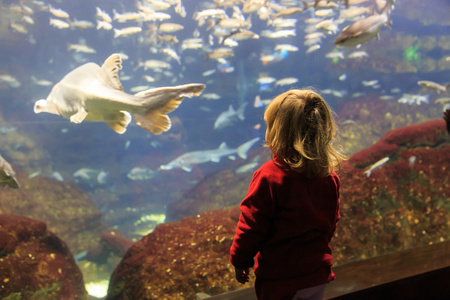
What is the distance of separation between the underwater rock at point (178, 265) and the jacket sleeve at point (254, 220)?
1833 mm

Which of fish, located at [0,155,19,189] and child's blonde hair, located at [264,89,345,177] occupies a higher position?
child's blonde hair, located at [264,89,345,177]

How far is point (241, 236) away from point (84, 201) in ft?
32.2

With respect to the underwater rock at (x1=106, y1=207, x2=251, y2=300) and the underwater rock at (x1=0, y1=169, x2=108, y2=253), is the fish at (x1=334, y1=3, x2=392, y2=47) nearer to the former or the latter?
the underwater rock at (x1=106, y1=207, x2=251, y2=300)

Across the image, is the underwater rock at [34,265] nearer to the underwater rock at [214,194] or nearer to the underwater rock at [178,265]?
the underwater rock at [178,265]

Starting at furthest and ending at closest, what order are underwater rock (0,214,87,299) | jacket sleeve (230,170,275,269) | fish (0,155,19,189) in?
1. underwater rock (0,214,87,299)
2. fish (0,155,19,189)
3. jacket sleeve (230,170,275,269)

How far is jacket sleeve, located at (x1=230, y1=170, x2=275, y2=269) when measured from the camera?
4.06 feet

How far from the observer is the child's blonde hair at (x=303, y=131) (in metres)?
1.26

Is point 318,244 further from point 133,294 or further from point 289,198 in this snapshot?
point 133,294

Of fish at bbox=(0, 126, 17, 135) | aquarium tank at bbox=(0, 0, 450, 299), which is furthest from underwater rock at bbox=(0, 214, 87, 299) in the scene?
fish at bbox=(0, 126, 17, 135)

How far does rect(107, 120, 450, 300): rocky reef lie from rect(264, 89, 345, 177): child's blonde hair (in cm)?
190

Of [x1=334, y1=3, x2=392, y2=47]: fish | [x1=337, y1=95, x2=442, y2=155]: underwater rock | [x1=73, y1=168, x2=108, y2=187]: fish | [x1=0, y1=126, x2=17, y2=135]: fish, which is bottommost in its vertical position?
[x1=73, y1=168, x2=108, y2=187]: fish

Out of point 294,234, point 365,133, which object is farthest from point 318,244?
point 365,133

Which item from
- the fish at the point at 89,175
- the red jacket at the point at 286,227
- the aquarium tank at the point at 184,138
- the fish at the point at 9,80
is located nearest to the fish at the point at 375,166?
the aquarium tank at the point at 184,138

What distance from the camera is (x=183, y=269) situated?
303cm
